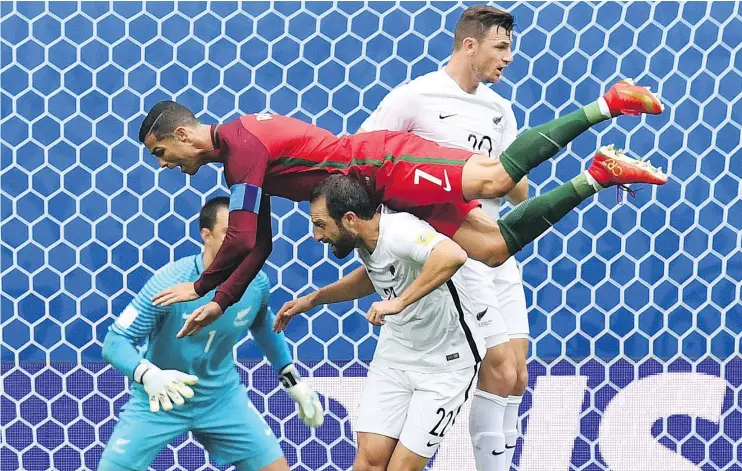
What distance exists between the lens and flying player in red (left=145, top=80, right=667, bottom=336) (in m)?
3.51

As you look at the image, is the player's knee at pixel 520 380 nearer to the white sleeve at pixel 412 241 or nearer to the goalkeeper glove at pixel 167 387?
the white sleeve at pixel 412 241

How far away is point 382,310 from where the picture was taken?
325 centimetres

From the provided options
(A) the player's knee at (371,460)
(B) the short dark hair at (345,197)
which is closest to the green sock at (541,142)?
(B) the short dark hair at (345,197)

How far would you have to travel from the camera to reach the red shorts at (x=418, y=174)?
3559 millimetres

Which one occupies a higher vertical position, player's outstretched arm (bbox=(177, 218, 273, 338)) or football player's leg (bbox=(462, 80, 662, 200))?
football player's leg (bbox=(462, 80, 662, 200))

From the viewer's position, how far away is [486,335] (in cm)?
386

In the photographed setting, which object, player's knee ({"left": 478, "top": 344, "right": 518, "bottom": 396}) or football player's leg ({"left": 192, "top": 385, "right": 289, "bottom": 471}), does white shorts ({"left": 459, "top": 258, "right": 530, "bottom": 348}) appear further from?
football player's leg ({"left": 192, "top": 385, "right": 289, "bottom": 471})

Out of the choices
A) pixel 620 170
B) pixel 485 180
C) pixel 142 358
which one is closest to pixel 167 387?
pixel 142 358

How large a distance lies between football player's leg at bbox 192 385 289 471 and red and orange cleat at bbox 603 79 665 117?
1510 mm

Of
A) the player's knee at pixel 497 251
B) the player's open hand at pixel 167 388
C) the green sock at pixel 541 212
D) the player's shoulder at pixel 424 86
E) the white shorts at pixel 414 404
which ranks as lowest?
the player's open hand at pixel 167 388

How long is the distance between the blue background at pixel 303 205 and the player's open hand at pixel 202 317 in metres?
0.96

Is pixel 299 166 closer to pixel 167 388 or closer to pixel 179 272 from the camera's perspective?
pixel 179 272

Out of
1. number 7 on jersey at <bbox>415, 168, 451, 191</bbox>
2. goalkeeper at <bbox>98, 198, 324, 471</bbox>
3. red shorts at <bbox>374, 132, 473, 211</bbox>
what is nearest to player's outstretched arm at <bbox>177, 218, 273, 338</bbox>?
goalkeeper at <bbox>98, 198, 324, 471</bbox>

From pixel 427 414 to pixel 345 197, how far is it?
2.17 ft
